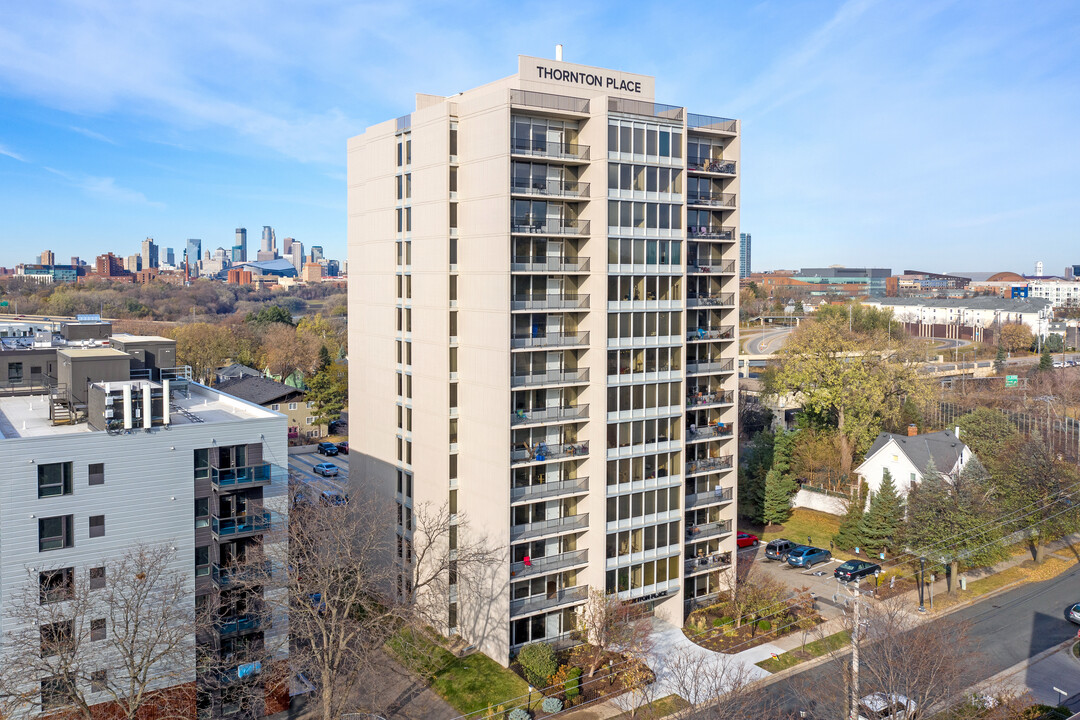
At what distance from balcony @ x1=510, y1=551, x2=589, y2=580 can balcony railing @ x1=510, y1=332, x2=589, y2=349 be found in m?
10.1

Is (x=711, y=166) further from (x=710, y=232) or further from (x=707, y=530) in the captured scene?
(x=707, y=530)

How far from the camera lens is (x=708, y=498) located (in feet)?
138

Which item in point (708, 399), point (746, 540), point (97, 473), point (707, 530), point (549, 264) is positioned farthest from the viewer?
point (746, 540)

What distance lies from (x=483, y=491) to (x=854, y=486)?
3519cm

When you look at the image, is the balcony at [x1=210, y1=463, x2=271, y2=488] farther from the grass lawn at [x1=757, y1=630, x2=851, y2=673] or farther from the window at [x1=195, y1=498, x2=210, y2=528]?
the grass lawn at [x1=757, y1=630, x2=851, y2=673]

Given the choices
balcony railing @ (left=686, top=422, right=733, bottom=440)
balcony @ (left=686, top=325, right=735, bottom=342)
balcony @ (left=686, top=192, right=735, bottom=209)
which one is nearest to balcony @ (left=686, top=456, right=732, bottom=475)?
balcony railing @ (left=686, top=422, right=733, bottom=440)

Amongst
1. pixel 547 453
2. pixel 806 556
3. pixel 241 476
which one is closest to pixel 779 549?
pixel 806 556

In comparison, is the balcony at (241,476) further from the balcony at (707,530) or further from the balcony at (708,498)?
the balcony at (707,530)

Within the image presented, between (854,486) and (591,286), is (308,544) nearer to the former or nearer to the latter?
(591,286)

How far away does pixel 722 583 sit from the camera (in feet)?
140

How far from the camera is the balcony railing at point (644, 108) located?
1423 inches

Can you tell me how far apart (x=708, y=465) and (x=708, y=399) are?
3571mm

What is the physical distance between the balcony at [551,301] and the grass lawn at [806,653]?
18.8 m

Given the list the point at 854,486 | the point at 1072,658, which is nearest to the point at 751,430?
the point at 854,486
